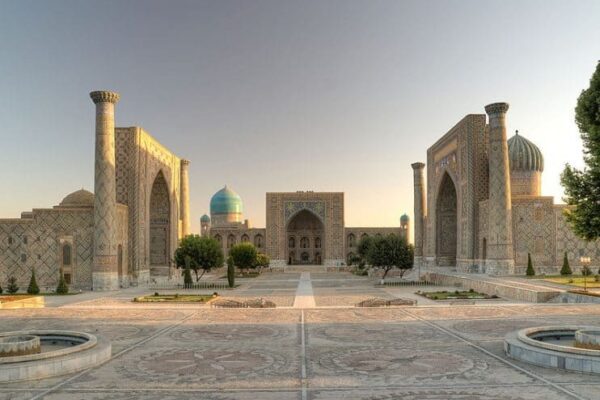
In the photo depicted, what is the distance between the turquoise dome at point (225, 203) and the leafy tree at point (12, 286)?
4629cm

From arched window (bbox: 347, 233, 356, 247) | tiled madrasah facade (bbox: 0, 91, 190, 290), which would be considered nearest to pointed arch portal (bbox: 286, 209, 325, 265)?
arched window (bbox: 347, 233, 356, 247)

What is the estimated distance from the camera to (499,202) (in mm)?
33250

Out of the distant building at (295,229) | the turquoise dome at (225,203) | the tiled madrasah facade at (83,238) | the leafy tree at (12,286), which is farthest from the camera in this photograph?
the turquoise dome at (225,203)

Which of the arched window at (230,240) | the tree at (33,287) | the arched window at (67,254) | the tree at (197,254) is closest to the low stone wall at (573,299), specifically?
A: the tree at (197,254)

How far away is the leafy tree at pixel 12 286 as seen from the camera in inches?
1051

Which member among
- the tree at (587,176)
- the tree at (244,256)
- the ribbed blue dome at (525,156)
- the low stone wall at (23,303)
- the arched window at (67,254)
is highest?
the ribbed blue dome at (525,156)

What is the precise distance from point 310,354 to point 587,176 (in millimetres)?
10423

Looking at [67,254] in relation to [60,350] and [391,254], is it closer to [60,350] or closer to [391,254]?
[391,254]

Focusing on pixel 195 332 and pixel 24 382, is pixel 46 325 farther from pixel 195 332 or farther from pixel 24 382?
pixel 24 382

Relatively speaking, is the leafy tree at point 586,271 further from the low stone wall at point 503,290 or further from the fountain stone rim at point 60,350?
the fountain stone rim at point 60,350

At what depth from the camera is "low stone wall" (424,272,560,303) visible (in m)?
21.8

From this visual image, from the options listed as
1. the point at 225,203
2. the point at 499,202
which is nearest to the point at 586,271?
the point at 499,202

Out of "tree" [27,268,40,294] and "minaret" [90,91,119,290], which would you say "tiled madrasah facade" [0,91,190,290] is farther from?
"tree" [27,268,40,294]

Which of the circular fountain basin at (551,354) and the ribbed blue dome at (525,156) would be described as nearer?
the circular fountain basin at (551,354)
